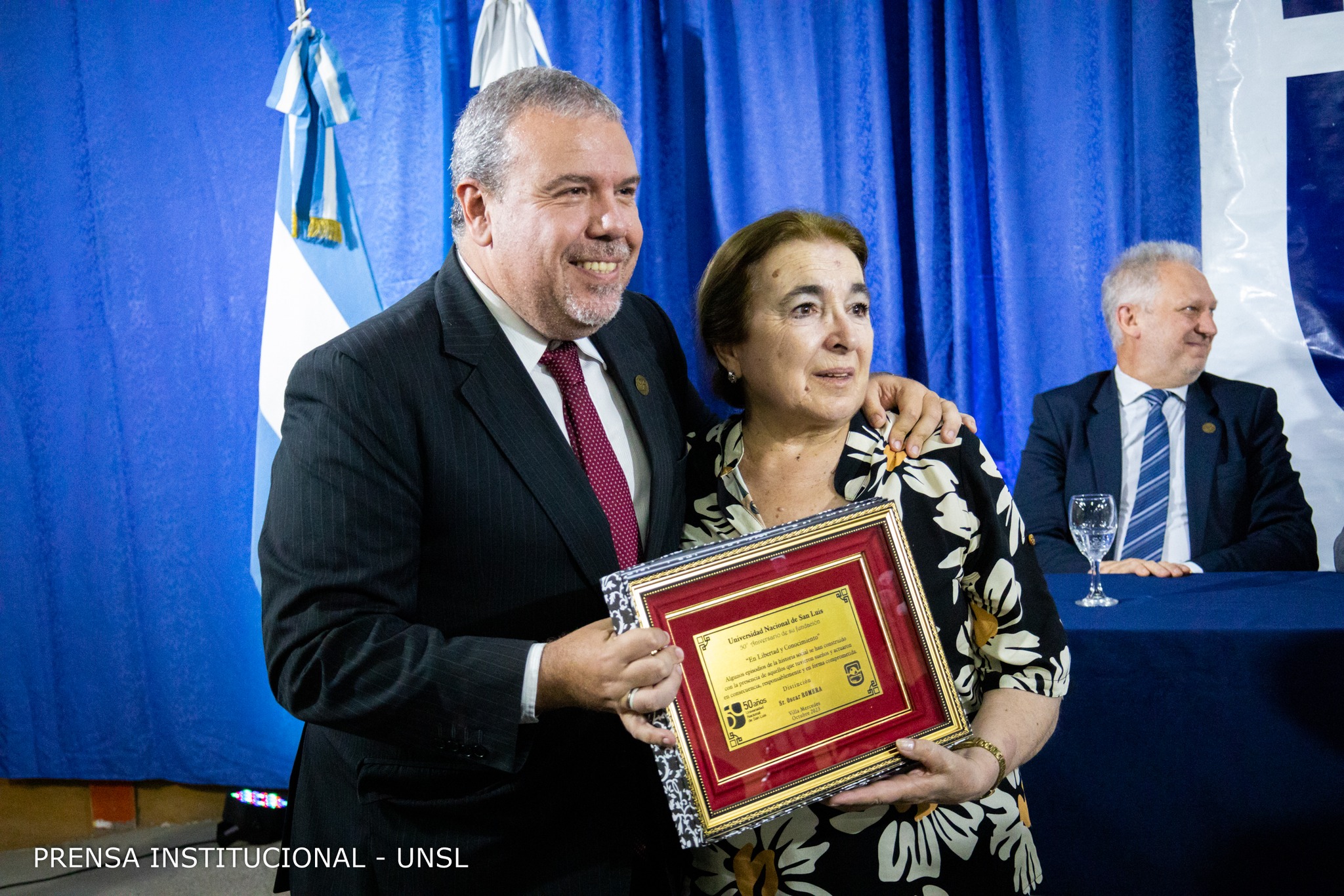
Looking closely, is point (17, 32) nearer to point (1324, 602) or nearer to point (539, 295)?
point (539, 295)

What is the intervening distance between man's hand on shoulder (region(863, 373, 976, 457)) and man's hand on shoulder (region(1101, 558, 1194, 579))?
1454 mm

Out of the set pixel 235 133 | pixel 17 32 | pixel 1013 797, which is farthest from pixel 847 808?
pixel 17 32

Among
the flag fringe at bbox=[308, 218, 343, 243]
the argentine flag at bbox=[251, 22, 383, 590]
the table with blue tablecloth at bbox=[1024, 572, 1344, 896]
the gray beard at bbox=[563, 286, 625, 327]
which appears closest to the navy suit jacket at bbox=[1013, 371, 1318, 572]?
the table with blue tablecloth at bbox=[1024, 572, 1344, 896]

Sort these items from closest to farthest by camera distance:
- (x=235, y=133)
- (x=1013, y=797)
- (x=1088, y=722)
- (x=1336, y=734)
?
(x=1013, y=797)
(x=1336, y=734)
(x=1088, y=722)
(x=235, y=133)

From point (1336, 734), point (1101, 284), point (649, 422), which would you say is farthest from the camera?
point (1101, 284)

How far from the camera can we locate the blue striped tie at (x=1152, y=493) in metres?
3.12

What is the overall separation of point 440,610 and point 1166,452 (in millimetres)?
2543

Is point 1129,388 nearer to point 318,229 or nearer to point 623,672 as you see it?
point 623,672

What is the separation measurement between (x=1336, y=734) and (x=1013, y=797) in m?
0.98

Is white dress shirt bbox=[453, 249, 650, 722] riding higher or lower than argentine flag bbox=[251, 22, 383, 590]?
lower

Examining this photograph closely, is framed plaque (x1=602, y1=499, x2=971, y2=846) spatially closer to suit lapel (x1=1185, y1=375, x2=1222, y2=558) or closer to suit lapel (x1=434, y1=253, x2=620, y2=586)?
suit lapel (x1=434, y1=253, x2=620, y2=586)

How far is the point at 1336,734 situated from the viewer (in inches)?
84.2

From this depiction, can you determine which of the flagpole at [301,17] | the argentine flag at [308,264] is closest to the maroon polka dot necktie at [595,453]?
the argentine flag at [308,264]

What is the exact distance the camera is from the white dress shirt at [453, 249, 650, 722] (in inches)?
68.2
